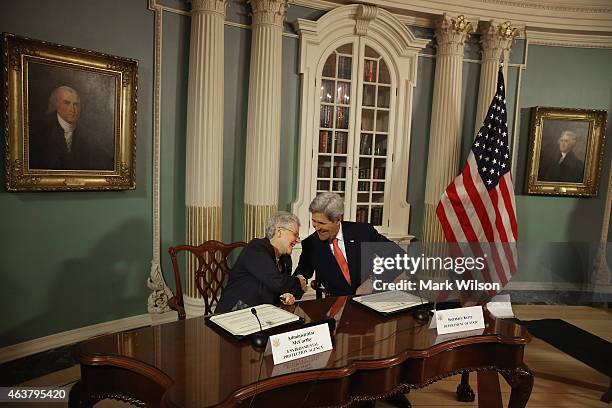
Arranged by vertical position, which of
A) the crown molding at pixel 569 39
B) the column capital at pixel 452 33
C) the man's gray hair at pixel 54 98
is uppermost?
the crown molding at pixel 569 39

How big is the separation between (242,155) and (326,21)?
1.68 metres

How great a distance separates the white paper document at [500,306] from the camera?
2.15m

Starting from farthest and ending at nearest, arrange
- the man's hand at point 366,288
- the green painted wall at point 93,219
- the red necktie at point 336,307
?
the green painted wall at point 93,219 → the man's hand at point 366,288 → the red necktie at point 336,307

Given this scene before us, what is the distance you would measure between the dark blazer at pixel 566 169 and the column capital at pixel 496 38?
148 centimetres

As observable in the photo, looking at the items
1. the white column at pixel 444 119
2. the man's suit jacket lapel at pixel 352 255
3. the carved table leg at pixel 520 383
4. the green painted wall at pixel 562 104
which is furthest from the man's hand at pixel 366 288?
the green painted wall at pixel 562 104

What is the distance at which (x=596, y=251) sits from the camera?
2.67m

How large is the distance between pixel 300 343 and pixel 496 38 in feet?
15.0

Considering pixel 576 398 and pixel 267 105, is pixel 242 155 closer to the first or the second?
pixel 267 105

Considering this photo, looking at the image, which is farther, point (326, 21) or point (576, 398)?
point (326, 21)

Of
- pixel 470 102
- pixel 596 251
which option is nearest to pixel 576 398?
pixel 596 251

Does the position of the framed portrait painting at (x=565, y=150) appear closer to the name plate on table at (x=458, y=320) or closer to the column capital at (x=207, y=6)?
the name plate on table at (x=458, y=320)

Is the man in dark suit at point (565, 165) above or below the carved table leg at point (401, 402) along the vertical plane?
above

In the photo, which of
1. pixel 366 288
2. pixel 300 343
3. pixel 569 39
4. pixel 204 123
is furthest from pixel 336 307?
pixel 569 39

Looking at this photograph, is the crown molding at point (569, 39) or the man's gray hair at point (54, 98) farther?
the crown molding at point (569, 39)
